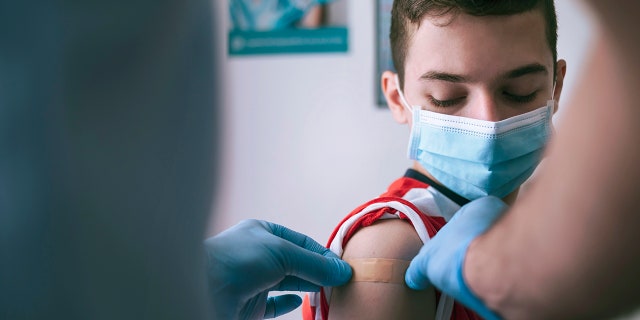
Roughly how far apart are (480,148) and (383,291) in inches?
10.7

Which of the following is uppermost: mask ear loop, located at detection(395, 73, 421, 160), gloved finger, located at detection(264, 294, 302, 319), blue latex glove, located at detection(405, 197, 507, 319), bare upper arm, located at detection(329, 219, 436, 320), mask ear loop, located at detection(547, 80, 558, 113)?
mask ear loop, located at detection(547, 80, 558, 113)

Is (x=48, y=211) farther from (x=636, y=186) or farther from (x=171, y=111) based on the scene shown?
(x=636, y=186)

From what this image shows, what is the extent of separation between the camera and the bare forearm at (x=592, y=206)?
47 cm

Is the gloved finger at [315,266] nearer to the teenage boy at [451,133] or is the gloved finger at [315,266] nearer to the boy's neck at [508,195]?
the teenage boy at [451,133]

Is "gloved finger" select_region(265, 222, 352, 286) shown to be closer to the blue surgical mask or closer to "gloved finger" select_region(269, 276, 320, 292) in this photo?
"gloved finger" select_region(269, 276, 320, 292)

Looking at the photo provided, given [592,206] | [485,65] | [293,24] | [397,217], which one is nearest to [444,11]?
[485,65]

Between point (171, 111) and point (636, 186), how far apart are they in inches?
14.5

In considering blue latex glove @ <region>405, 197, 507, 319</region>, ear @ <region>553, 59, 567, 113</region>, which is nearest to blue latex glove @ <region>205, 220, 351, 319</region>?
blue latex glove @ <region>405, 197, 507, 319</region>

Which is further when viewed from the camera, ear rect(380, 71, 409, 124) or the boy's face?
ear rect(380, 71, 409, 124)

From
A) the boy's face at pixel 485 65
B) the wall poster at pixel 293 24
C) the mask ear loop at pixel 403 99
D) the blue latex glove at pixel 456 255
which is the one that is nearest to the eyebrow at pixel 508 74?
the boy's face at pixel 485 65

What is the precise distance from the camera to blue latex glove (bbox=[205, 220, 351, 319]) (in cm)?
74

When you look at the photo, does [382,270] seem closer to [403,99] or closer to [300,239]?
[300,239]

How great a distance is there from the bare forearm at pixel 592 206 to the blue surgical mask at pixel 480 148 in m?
0.44

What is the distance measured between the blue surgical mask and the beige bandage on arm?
0.74 feet
